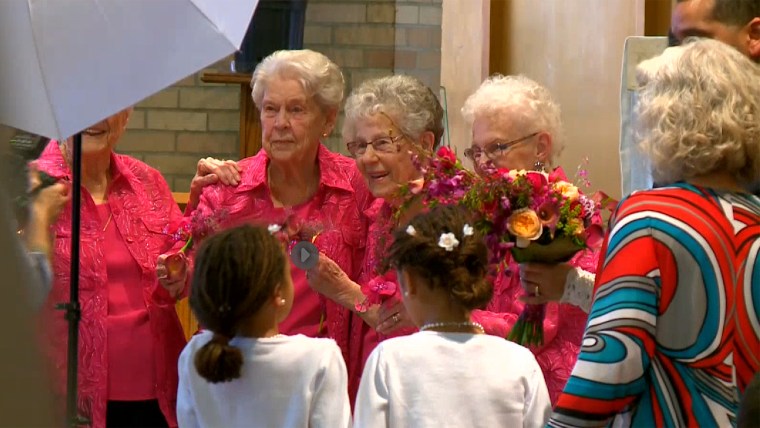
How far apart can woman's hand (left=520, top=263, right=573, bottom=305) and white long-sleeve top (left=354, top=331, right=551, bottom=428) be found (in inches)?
7.1

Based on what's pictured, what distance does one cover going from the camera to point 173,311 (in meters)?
3.27

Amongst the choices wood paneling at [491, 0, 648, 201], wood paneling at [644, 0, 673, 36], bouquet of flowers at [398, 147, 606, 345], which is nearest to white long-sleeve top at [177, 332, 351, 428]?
bouquet of flowers at [398, 147, 606, 345]

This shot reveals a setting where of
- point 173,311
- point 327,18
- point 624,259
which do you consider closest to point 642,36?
point 173,311

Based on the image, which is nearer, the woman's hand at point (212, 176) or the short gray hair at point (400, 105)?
the short gray hair at point (400, 105)

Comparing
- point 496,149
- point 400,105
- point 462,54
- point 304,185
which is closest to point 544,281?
point 496,149

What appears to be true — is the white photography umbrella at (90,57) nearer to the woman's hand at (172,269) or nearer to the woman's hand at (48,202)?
the woman's hand at (48,202)

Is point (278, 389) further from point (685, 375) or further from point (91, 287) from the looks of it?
point (91, 287)

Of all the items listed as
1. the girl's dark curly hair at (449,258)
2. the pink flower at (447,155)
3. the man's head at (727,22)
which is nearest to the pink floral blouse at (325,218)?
the pink flower at (447,155)

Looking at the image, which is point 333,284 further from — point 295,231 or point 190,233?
point 190,233

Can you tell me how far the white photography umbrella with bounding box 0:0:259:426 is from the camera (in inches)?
91.7

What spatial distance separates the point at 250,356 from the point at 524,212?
2.28 ft

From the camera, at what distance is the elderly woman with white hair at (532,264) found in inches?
94.0

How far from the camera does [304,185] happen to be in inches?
130
